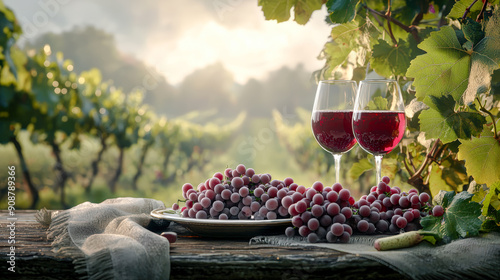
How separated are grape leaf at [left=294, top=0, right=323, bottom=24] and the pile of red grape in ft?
1.99

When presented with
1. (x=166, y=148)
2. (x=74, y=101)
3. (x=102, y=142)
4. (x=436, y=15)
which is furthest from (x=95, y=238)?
(x=166, y=148)

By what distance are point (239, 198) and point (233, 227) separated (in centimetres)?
11

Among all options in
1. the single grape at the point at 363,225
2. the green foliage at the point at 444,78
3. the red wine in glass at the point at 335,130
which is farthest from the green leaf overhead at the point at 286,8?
the single grape at the point at 363,225

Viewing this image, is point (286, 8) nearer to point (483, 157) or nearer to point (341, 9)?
point (341, 9)

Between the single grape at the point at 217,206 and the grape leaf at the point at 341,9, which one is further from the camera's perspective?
the grape leaf at the point at 341,9

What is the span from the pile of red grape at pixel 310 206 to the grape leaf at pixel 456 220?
0.06 metres

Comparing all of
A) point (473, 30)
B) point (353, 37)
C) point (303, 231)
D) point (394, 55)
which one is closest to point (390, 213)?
point (303, 231)

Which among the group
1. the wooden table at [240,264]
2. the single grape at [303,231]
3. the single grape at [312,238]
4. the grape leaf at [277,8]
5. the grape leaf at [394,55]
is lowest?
the wooden table at [240,264]

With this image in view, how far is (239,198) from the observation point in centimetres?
107

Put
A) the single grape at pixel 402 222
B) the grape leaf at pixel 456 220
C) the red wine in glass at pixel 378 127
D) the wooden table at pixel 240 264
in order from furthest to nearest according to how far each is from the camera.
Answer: the red wine in glass at pixel 378 127, the single grape at pixel 402 222, the grape leaf at pixel 456 220, the wooden table at pixel 240 264

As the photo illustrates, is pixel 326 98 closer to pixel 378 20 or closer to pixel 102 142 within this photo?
pixel 378 20

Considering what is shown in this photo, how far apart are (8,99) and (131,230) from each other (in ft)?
13.0

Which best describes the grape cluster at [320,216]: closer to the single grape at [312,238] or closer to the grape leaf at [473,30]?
the single grape at [312,238]

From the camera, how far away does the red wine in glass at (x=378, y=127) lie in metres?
1.13
